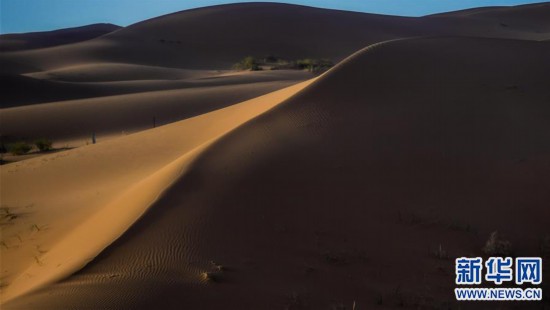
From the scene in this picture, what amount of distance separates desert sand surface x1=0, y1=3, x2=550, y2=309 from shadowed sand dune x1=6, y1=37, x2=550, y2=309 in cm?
2

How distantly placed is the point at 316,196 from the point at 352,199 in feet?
1.41

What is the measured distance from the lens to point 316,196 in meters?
7.29

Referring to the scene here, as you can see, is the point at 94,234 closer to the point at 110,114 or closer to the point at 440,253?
Answer: the point at 440,253

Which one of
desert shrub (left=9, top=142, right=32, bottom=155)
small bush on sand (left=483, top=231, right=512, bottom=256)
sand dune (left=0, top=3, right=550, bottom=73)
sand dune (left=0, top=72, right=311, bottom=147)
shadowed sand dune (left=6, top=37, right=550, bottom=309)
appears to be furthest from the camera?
sand dune (left=0, top=3, right=550, bottom=73)

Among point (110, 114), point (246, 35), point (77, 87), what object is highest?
point (246, 35)

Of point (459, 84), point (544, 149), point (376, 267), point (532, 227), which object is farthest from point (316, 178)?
point (459, 84)

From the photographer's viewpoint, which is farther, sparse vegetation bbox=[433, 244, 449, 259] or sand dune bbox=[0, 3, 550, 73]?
sand dune bbox=[0, 3, 550, 73]

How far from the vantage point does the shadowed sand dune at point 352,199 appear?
5520 millimetres

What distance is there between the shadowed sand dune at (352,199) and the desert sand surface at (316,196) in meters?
0.02

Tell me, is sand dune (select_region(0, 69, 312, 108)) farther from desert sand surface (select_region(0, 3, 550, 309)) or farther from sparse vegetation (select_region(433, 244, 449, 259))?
sparse vegetation (select_region(433, 244, 449, 259))

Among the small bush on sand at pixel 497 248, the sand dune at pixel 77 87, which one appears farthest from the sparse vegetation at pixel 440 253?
the sand dune at pixel 77 87

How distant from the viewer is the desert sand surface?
5602 millimetres

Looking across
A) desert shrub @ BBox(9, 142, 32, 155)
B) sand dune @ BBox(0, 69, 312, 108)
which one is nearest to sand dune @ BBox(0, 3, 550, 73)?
sand dune @ BBox(0, 69, 312, 108)

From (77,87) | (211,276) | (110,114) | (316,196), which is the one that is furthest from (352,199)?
(77,87)
